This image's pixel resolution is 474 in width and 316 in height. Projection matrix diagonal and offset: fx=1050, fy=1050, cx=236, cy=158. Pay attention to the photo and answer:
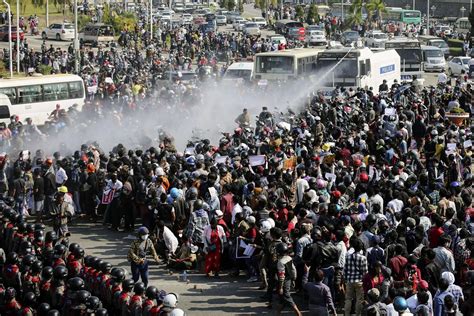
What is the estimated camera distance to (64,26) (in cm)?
6588

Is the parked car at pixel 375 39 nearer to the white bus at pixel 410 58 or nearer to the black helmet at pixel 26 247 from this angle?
the white bus at pixel 410 58

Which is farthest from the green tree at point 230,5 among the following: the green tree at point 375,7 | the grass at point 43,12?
the green tree at point 375,7

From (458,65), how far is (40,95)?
23.8 meters

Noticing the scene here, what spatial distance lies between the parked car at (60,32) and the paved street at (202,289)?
45.5 meters

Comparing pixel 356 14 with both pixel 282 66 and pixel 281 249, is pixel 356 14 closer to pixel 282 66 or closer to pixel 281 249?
pixel 282 66

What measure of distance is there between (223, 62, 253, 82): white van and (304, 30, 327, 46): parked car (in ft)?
77.9

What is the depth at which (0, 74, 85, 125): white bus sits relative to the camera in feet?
114

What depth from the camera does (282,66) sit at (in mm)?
39281

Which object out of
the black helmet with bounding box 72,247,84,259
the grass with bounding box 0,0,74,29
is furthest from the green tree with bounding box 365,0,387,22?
the black helmet with bounding box 72,247,84,259

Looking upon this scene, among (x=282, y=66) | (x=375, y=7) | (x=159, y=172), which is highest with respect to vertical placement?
(x=375, y=7)

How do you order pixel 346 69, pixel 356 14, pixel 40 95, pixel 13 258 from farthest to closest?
pixel 356 14 < pixel 346 69 < pixel 40 95 < pixel 13 258

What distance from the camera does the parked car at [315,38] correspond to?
65562 millimetres

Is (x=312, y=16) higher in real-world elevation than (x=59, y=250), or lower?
higher

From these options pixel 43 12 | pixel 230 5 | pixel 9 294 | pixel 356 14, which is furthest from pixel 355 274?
pixel 230 5
